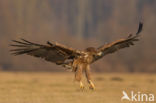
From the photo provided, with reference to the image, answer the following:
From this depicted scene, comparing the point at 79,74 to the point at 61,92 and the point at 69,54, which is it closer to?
the point at 69,54

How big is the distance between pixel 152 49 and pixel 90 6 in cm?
5644

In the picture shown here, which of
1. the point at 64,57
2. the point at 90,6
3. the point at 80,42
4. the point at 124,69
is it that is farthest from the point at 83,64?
the point at 90,6

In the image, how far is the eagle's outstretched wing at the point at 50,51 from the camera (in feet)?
41.1

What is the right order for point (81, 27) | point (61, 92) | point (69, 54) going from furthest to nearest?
point (81, 27) → point (61, 92) → point (69, 54)

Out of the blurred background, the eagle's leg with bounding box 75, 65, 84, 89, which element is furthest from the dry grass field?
the blurred background

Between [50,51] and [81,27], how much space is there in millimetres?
121744

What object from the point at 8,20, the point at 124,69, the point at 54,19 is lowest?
the point at 124,69

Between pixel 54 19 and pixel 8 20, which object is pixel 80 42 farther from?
pixel 54 19

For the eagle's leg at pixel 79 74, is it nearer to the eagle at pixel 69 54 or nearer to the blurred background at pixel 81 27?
the eagle at pixel 69 54

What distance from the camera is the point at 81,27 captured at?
441ft

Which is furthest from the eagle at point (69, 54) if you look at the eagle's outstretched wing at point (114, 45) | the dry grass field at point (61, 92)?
the dry grass field at point (61, 92)

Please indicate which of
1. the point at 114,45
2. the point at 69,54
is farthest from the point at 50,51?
the point at 114,45

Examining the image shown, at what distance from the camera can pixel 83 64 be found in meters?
12.4

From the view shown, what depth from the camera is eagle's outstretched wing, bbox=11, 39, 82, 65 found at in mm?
12523
